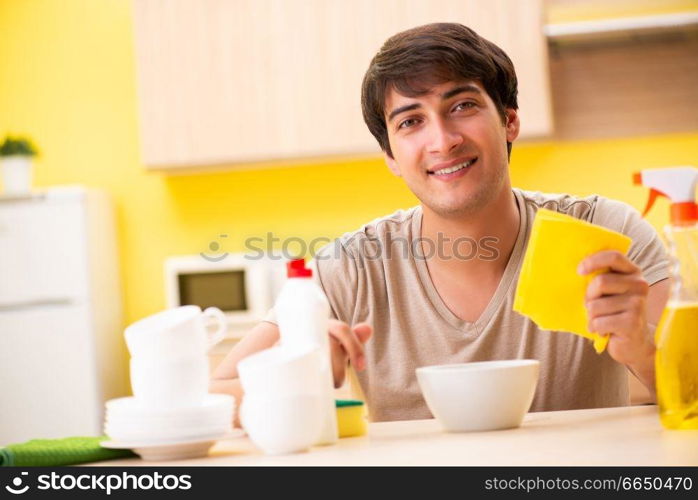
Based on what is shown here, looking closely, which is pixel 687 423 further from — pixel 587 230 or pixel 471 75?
pixel 471 75

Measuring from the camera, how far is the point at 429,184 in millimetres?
1657

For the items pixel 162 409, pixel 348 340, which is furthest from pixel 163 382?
pixel 348 340

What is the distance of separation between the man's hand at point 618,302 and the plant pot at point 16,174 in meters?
2.76

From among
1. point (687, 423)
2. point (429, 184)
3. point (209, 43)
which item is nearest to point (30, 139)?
point (209, 43)

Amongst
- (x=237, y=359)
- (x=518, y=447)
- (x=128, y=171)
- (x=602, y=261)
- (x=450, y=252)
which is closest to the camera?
(x=518, y=447)

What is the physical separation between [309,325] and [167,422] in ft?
0.57

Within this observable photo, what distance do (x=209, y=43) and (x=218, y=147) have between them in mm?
358

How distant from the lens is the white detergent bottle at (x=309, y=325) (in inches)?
Result: 39.7

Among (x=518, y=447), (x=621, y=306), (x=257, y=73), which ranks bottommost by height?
(x=518, y=447)

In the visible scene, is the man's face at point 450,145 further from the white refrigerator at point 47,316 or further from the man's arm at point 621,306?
the white refrigerator at point 47,316

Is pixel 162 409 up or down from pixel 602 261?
down

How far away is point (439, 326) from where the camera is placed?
1592 millimetres

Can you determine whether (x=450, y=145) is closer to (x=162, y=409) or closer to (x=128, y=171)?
(x=162, y=409)

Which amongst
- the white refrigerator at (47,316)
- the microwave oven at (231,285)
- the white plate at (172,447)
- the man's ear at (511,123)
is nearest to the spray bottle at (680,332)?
the white plate at (172,447)
